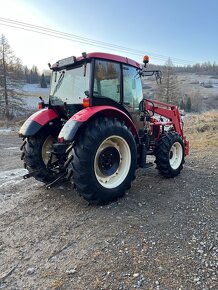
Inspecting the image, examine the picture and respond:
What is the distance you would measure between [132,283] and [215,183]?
142 inches

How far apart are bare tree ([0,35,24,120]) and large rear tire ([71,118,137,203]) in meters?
26.2

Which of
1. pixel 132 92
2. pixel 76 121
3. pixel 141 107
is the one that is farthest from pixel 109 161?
pixel 141 107

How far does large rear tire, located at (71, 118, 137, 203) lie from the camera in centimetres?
395

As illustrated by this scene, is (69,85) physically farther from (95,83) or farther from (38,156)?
(38,156)

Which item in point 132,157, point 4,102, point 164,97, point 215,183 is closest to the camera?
point 132,157

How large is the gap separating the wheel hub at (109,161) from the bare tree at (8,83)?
26.2 meters

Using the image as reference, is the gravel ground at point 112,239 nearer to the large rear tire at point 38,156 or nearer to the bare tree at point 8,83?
the large rear tire at point 38,156

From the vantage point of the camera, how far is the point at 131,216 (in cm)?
392

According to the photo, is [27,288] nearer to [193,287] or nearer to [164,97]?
[193,287]

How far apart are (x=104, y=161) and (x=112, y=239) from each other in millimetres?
1497

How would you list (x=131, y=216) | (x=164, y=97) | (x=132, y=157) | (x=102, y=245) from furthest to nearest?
1. (x=164, y=97)
2. (x=132, y=157)
3. (x=131, y=216)
4. (x=102, y=245)

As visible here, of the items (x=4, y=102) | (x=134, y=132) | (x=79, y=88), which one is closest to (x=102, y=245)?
(x=134, y=132)

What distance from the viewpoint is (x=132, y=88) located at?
5430 mm

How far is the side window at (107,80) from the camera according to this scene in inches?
179
